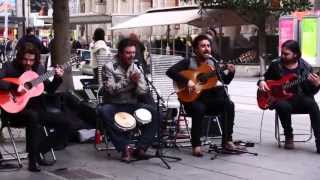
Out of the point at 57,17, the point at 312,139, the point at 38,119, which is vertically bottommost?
the point at 312,139

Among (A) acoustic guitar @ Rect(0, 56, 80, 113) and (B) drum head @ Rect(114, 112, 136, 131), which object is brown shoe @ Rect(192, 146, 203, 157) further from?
(A) acoustic guitar @ Rect(0, 56, 80, 113)

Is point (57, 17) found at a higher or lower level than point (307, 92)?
higher

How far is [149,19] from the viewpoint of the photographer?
3112cm

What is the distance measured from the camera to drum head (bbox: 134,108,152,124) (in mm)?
8023

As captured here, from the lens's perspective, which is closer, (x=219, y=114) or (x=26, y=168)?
(x=26, y=168)

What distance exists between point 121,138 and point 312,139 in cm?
319

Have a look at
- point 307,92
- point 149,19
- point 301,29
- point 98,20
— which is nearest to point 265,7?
point 301,29

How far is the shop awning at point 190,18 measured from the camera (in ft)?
91.6

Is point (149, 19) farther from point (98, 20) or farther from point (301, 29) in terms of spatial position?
point (301, 29)

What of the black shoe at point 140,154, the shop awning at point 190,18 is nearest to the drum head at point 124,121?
the black shoe at point 140,154

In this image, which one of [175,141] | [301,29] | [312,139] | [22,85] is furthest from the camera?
[301,29]

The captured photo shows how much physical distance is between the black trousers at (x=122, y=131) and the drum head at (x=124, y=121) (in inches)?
1.8

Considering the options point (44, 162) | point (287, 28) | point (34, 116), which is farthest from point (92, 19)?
point (34, 116)

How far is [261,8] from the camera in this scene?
81.3ft
